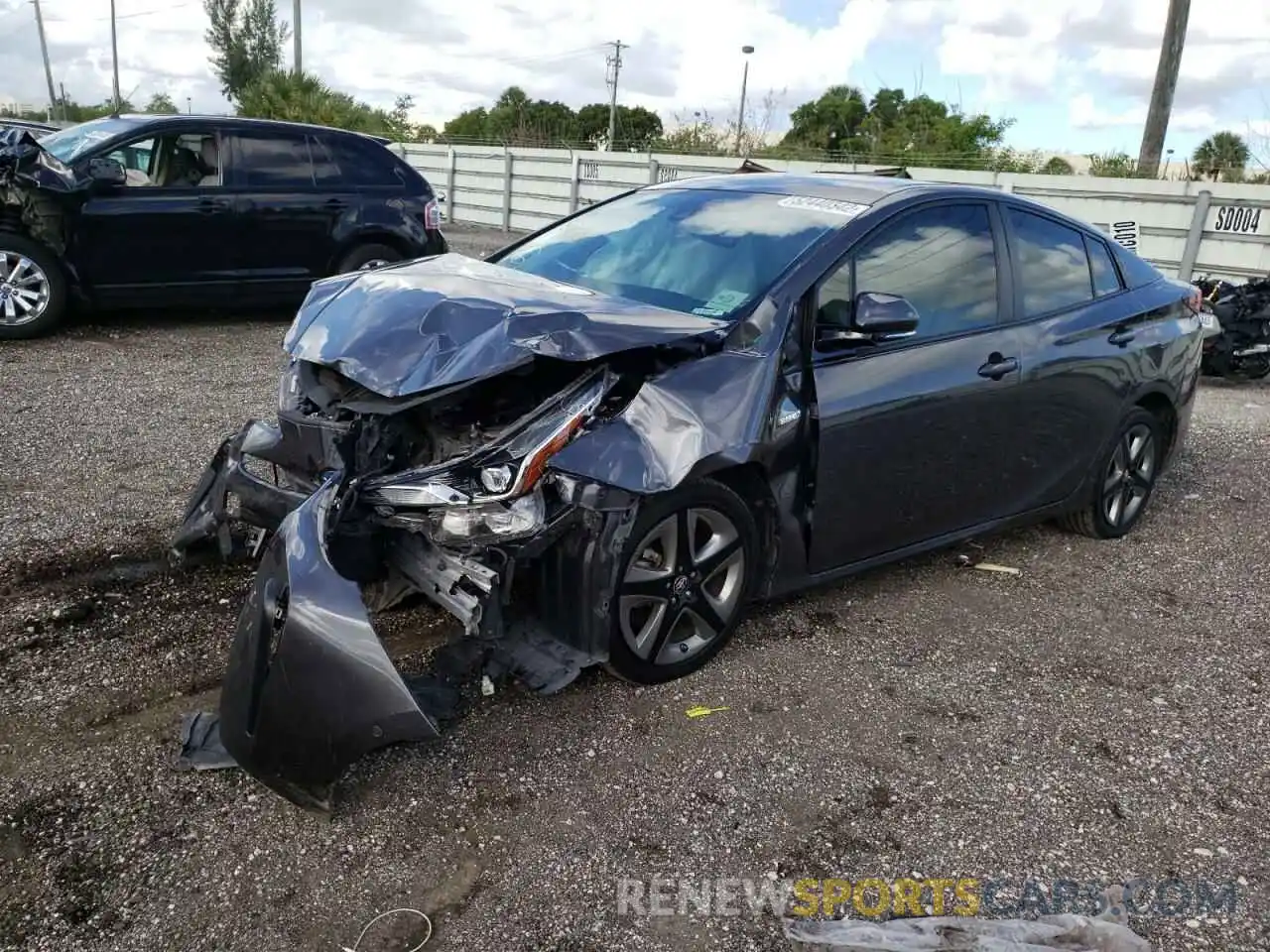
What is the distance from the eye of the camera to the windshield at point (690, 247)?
3678mm

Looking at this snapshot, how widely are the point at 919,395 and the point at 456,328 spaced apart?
179 centimetres

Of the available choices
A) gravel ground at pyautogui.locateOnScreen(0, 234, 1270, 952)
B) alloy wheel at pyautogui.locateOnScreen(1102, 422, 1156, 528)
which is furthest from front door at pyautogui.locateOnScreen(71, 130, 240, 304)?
alloy wheel at pyautogui.locateOnScreen(1102, 422, 1156, 528)

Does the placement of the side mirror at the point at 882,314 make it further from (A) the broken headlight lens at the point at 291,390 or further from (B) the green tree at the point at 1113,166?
(B) the green tree at the point at 1113,166

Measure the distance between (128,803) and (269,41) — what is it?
5683 centimetres

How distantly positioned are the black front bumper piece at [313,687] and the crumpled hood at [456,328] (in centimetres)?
67

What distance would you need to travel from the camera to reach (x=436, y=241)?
9820 mm

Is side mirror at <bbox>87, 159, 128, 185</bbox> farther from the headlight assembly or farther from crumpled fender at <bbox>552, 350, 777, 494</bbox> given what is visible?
crumpled fender at <bbox>552, 350, 777, 494</bbox>

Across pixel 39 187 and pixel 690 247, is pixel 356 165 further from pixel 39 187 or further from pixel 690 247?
pixel 690 247

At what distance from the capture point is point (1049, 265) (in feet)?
14.9

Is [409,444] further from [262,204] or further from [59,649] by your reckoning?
[262,204]

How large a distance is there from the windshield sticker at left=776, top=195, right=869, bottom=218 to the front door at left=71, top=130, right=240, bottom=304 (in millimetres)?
6032

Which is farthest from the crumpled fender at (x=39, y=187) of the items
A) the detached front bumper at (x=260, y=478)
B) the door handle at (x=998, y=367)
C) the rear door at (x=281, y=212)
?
the door handle at (x=998, y=367)

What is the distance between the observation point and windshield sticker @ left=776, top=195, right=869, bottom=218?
3844 millimetres

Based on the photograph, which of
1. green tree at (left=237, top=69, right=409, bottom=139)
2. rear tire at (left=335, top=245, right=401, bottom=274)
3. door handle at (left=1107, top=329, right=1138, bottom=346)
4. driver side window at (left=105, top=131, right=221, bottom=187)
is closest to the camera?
door handle at (left=1107, top=329, right=1138, bottom=346)
